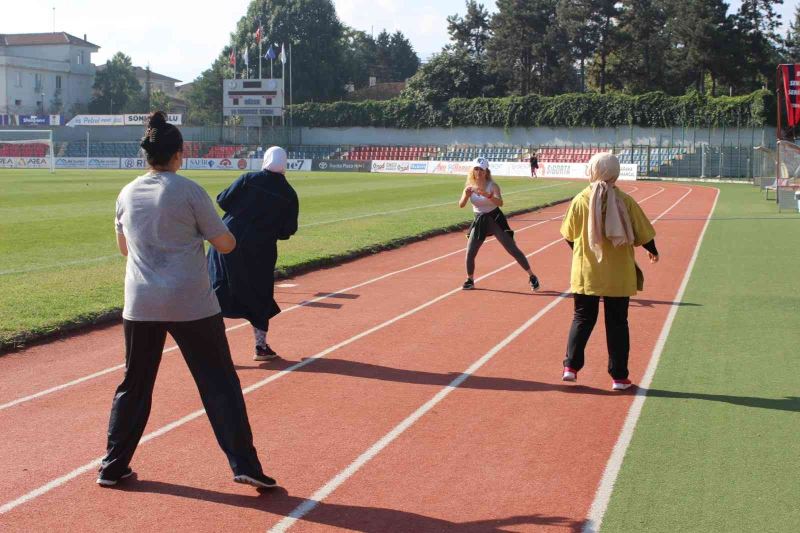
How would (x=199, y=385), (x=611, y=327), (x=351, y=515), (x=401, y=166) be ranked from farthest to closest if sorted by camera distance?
(x=401, y=166), (x=611, y=327), (x=199, y=385), (x=351, y=515)

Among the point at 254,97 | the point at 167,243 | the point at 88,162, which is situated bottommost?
the point at 167,243

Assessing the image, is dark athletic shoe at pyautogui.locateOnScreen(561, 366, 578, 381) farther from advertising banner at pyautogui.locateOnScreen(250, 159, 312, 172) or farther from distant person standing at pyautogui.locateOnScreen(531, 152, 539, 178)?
advertising banner at pyautogui.locateOnScreen(250, 159, 312, 172)

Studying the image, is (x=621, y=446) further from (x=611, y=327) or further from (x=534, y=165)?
(x=534, y=165)

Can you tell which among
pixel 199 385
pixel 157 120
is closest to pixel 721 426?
pixel 199 385

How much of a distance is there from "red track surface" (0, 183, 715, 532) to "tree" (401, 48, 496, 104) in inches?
2876

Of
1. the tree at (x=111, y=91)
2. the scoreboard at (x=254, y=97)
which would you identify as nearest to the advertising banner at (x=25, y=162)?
the scoreboard at (x=254, y=97)

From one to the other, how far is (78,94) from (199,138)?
118 feet

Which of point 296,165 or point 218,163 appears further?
point 218,163

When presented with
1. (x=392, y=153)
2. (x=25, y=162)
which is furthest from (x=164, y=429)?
(x=25, y=162)

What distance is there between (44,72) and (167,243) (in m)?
113

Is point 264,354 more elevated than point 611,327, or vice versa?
point 611,327

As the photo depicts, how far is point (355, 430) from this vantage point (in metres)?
6.70

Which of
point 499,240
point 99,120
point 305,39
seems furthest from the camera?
point 305,39

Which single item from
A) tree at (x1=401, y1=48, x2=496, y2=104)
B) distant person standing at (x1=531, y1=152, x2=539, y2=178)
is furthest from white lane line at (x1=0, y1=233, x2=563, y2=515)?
tree at (x1=401, y1=48, x2=496, y2=104)
